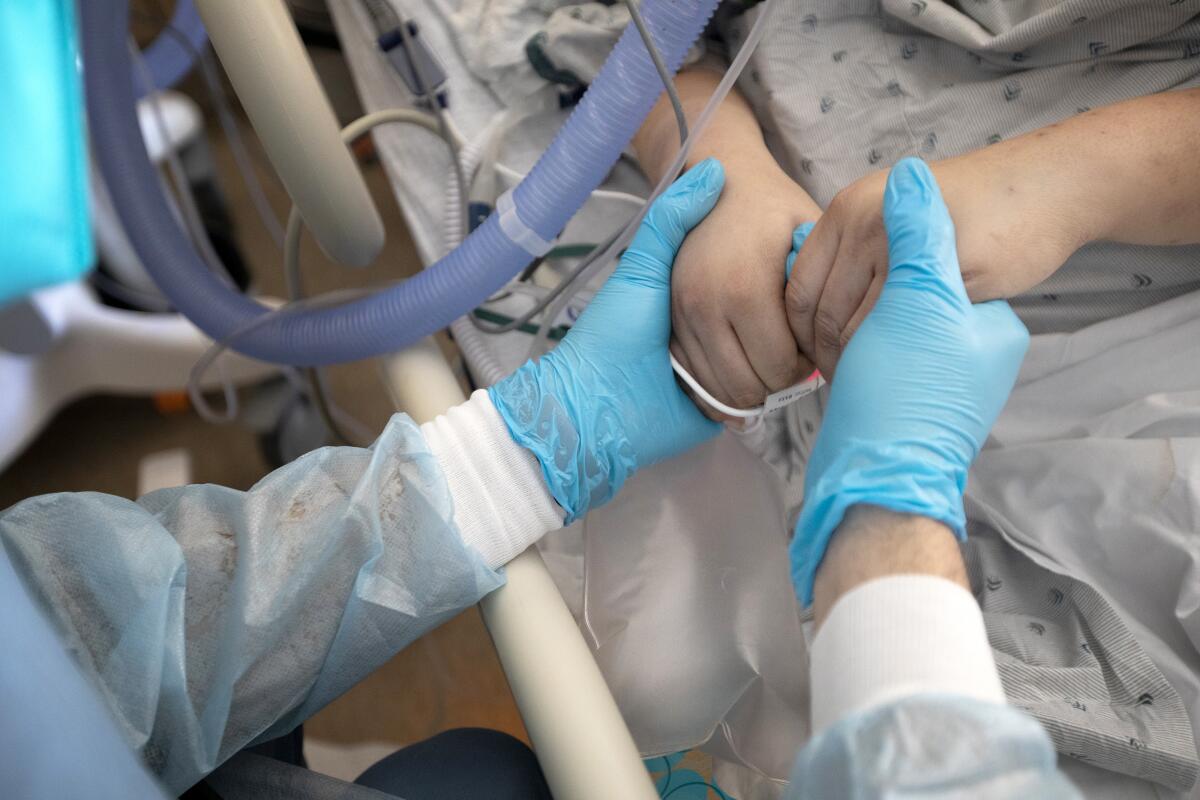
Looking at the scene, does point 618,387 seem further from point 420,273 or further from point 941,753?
point 941,753

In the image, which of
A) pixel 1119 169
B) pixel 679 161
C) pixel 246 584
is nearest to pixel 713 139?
pixel 679 161

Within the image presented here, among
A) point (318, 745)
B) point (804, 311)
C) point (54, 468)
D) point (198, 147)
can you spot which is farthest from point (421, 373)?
point (54, 468)

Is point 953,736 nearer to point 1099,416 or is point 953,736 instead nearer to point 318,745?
point 1099,416

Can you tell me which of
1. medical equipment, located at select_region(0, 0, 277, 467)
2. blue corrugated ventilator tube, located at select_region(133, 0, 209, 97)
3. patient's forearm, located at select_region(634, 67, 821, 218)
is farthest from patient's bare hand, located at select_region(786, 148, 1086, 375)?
blue corrugated ventilator tube, located at select_region(133, 0, 209, 97)

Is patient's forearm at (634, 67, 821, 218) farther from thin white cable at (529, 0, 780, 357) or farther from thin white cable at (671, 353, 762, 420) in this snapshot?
thin white cable at (671, 353, 762, 420)

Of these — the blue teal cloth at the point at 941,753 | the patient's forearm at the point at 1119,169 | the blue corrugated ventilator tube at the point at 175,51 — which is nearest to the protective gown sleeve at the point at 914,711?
the blue teal cloth at the point at 941,753

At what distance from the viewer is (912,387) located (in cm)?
60

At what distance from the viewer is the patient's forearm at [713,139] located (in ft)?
2.78

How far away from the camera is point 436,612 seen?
0.66 m

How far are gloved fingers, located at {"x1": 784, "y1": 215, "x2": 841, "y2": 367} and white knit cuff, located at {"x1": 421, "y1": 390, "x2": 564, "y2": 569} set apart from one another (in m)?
0.27

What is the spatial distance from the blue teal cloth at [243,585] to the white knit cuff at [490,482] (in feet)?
0.08

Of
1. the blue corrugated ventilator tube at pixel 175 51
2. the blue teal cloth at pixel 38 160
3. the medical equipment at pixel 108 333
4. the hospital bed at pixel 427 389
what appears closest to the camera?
the blue teal cloth at pixel 38 160

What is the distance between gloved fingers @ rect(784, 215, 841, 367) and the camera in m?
0.72

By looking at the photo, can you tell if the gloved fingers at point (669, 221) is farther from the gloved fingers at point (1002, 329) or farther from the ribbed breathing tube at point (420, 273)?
the gloved fingers at point (1002, 329)
